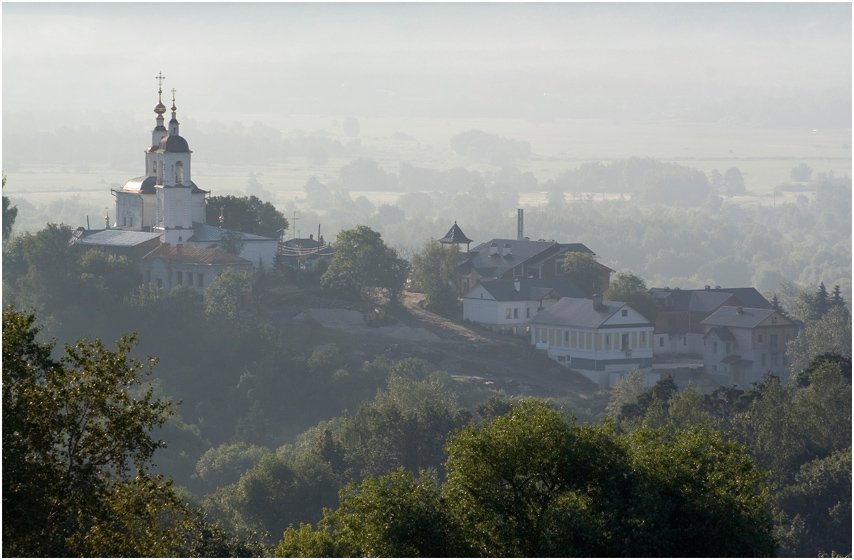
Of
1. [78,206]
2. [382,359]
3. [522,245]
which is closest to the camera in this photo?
[382,359]

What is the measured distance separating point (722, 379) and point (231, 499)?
35634 mm

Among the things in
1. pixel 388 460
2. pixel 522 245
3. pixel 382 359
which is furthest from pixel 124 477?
pixel 522 245

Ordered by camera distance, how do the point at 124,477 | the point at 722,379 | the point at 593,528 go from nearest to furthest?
the point at 124,477 → the point at 593,528 → the point at 722,379

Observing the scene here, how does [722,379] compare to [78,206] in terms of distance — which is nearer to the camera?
[722,379]

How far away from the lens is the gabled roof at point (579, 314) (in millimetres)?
78375

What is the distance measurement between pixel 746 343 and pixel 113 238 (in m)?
28.0

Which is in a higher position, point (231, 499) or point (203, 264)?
point (203, 264)

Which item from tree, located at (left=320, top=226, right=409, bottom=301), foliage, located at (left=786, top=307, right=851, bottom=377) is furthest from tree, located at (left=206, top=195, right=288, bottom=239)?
foliage, located at (left=786, top=307, right=851, bottom=377)

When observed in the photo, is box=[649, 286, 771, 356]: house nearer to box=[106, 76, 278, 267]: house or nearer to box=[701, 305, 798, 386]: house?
box=[701, 305, 798, 386]: house

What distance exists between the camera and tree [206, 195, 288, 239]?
8138 cm

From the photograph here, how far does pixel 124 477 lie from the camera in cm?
1966

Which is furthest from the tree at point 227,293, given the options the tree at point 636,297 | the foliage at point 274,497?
the foliage at point 274,497

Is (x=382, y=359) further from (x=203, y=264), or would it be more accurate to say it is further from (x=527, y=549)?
(x=527, y=549)

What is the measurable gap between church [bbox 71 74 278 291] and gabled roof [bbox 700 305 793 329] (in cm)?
1999
